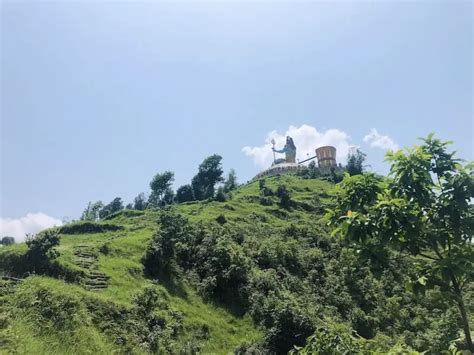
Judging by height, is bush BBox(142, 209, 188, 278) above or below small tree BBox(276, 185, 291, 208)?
below

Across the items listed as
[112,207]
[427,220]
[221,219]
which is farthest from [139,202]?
Answer: [427,220]

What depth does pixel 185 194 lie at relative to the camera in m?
55.9

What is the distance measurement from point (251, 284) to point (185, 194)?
34.3 m

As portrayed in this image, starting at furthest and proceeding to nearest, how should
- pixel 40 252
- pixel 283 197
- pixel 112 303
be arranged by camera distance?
pixel 283 197
pixel 40 252
pixel 112 303

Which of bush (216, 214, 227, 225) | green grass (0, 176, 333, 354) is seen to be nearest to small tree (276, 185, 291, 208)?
green grass (0, 176, 333, 354)

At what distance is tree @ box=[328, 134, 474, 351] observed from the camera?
175 inches

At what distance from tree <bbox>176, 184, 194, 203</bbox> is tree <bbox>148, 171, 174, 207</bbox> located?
2.13 m

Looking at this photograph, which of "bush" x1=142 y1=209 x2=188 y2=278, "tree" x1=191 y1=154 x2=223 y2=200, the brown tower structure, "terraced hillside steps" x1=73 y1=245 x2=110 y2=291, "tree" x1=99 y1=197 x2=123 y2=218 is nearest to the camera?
"terraced hillside steps" x1=73 y1=245 x2=110 y2=291

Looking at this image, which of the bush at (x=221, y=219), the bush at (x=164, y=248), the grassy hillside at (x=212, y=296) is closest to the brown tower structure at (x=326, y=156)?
the grassy hillside at (x=212, y=296)

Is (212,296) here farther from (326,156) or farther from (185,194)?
(326,156)

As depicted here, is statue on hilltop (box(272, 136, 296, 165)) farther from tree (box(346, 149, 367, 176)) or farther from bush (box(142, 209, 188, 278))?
bush (box(142, 209, 188, 278))

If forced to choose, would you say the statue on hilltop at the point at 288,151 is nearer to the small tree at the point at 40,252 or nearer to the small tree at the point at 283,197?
the small tree at the point at 283,197

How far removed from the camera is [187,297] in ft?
70.0

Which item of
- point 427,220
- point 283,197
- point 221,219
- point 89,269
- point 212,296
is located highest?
point 283,197
